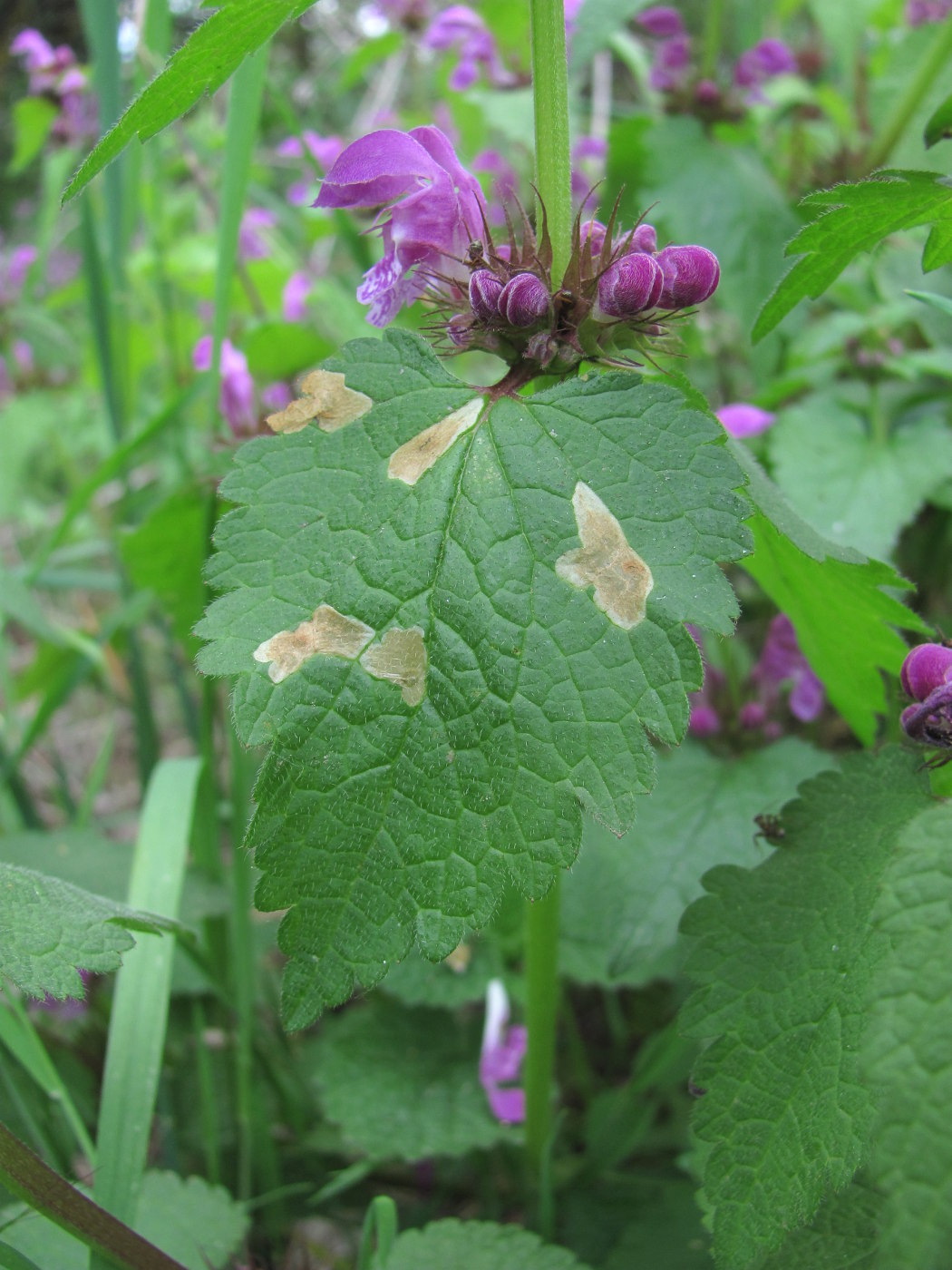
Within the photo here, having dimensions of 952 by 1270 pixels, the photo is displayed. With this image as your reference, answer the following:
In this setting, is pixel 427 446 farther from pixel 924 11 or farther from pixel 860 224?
pixel 924 11

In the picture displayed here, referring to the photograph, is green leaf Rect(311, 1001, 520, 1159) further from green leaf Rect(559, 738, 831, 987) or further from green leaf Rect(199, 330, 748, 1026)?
green leaf Rect(199, 330, 748, 1026)

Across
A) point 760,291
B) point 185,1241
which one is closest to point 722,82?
point 760,291

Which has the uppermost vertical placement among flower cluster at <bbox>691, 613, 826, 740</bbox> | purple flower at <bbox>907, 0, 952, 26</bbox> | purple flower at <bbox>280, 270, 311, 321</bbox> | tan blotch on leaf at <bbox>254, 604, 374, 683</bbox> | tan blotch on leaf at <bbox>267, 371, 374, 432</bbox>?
tan blotch on leaf at <bbox>267, 371, 374, 432</bbox>

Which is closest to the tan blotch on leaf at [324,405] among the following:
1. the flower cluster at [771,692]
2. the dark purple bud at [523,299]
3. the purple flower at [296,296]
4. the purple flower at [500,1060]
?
the dark purple bud at [523,299]

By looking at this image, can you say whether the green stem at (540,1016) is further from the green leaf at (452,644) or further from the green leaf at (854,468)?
the green leaf at (854,468)

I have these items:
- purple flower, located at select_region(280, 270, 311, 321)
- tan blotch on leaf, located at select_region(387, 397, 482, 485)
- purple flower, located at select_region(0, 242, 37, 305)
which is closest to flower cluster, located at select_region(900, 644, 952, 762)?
tan blotch on leaf, located at select_region(387, 397, 482, 485)

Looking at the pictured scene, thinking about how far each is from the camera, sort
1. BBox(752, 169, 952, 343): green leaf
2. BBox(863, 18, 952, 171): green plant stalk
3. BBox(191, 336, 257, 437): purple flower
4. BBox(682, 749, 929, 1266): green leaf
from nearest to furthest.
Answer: BBox(682, 749, 929, 1266): green leaf, BBox(752, 169, 952, 343): green leaf, BBox(191, 336, 257, 437): purple flower, BBox(863, 18, 952, 171): green plant stalk
